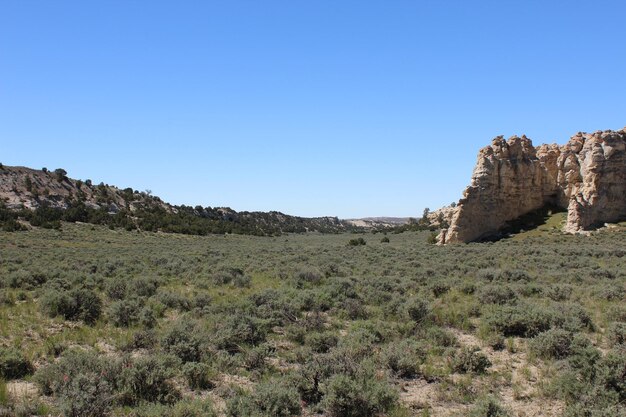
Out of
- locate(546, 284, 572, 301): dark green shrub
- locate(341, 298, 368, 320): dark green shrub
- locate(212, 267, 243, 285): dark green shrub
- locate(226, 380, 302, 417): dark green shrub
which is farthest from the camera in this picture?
locate(212, 267, 243, 285): dark green shrub

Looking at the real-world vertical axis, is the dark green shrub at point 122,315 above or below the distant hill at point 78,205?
below

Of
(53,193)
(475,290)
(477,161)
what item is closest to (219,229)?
(53,193)

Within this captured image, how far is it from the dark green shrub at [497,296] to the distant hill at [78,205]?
48.2 meters

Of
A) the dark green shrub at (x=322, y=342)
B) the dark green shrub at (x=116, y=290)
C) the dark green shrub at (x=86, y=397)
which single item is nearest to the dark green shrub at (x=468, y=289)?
the dark green shrub at (x=322, y=342)

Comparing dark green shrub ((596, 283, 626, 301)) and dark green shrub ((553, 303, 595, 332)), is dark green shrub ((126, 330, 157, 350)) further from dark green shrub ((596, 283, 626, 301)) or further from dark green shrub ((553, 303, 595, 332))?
dark green shrub ((596, 283, 626, 301))

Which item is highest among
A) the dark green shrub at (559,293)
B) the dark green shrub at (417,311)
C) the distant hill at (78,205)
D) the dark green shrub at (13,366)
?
the distant hill at (78,205)

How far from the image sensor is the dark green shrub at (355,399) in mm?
5781

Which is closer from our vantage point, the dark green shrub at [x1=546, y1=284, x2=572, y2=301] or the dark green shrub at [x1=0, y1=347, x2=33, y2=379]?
the dark green shrub at [x1=0, y1=347, x2=33, y2=379]

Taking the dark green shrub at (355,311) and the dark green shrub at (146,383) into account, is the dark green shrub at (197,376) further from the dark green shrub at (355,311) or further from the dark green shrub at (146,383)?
the dark green shrub at (355,311)

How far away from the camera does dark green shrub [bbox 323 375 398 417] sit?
578 cm

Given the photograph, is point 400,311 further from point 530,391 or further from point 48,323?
point 48,323

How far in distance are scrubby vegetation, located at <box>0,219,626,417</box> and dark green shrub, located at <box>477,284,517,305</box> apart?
49 millimetres

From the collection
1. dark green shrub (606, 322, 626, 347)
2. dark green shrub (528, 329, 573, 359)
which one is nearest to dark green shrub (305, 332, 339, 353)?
dark green shrub (528, 329, 573, 359)

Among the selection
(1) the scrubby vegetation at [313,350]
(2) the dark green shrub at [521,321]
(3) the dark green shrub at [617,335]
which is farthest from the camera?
(2) the dark green shrub at [521,321]
